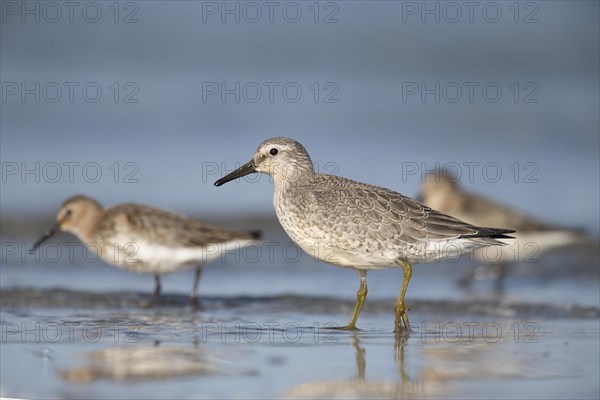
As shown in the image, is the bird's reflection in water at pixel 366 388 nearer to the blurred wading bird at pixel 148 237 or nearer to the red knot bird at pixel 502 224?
the blurred wading bird at pixel 148 237

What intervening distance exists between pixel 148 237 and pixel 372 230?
10.3 ft

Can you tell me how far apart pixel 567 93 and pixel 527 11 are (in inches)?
292

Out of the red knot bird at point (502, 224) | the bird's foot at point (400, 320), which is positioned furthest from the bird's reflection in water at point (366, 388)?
the red knot bird at point (502, 224)

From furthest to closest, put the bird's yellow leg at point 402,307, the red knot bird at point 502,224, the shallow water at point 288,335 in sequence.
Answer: the red knot bird at point 502,224, the bird's yellow leg at point 402,307, the shallow water at point 288,335

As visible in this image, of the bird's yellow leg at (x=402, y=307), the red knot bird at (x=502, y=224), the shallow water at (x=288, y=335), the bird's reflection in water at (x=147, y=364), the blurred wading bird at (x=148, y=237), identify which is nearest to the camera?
the shallow water at (x=288, y=335)

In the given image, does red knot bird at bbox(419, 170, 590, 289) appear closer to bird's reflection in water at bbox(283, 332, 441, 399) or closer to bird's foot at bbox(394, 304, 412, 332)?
bird's foot at bbox(394, 304, 412, 332)

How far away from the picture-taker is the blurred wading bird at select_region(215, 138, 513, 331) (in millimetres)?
8023

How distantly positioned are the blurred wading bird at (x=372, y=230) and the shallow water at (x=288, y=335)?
59cm

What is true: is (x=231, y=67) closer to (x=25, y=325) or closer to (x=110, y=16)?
(x=110, y=16)

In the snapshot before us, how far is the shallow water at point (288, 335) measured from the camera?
609 cm

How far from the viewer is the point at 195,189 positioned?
50.0 feet

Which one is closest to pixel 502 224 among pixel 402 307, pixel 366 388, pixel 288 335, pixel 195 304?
pixel 195 304

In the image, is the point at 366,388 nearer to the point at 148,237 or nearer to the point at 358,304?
the point at 358,304

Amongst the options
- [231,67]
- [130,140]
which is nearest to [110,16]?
[231,67]
